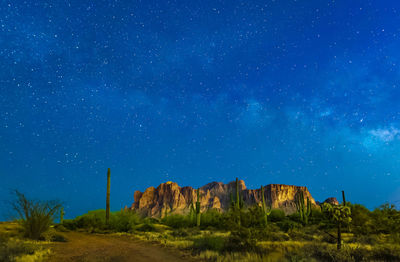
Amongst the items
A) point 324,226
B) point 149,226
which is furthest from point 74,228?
point 324,226

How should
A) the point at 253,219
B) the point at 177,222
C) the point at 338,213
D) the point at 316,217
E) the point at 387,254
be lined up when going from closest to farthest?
the point at 387,254
the point at 338,213
the point at 253,219
the point at 177,222
the point at 316,217

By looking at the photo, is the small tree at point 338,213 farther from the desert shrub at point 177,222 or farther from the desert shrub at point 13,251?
the desert shrub at point 177,222

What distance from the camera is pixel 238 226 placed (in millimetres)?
11188

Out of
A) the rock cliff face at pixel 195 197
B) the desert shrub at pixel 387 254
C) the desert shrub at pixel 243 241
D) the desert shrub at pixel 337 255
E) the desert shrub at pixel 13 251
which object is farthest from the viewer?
the rock cliff face at pixel 195 197

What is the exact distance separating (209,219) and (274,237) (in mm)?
14721

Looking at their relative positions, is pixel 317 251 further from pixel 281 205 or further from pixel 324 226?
pixel 281 205

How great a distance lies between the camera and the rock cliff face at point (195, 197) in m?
105

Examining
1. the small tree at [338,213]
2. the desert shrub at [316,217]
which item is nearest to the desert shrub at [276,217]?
the desert shrub at [316,217]

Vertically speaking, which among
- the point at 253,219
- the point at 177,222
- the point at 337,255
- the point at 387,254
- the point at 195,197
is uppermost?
the point at 195,197

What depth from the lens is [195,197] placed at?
111 m

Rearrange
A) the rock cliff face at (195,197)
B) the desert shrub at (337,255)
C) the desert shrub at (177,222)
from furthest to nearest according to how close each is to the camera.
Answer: the rock cliff face at (195,197), the desert shrub at (177,222), the desert shrub at (337,255)

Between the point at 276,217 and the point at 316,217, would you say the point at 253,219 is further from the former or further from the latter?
the point at 276,217

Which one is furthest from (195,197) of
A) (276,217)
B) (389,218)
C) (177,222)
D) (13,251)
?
(13,251)

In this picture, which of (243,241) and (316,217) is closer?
(243,241)
